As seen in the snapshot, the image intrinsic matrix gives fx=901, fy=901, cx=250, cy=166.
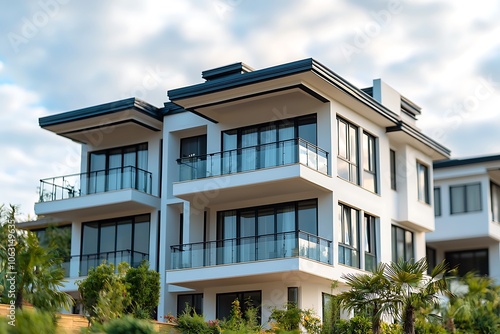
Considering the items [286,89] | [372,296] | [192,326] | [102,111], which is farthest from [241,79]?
[372,296]

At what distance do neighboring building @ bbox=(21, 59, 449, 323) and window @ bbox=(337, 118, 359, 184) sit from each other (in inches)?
3.0

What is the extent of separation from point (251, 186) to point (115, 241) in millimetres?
8527

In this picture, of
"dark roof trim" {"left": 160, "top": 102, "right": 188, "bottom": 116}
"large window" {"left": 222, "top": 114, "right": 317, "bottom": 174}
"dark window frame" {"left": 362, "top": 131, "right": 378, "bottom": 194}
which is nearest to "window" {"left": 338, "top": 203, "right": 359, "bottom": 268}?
"dark window frame" {"left": 362, "top": 131, "right": 378, "bottom": 194}

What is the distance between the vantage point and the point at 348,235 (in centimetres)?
3300

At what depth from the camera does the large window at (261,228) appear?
1219 inches

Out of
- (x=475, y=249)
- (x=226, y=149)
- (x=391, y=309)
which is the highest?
(x=226, y=149)

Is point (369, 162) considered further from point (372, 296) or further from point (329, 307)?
point (372, 296)

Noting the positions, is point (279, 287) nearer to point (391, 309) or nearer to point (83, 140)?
point (391, 309)

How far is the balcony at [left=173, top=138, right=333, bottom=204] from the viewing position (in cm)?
3103

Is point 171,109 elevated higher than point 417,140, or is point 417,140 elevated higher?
point 171,109

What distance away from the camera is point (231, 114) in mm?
34438

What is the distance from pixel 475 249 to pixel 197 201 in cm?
1711

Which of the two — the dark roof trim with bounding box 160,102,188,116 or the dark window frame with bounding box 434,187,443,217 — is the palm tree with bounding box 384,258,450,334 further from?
the dark window frame with bounding box 434,187,443,217

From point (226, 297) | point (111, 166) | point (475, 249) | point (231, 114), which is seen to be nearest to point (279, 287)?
point (226, 297)
